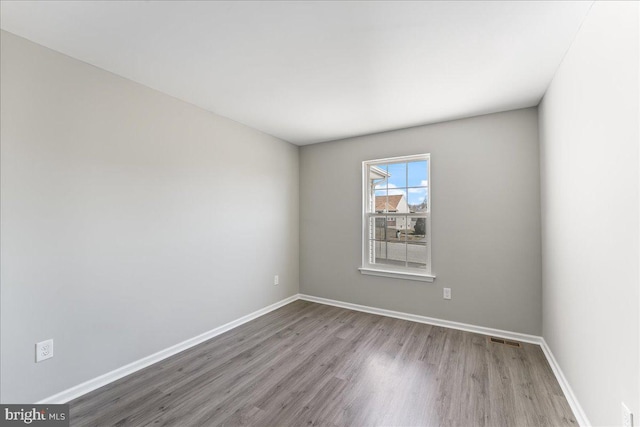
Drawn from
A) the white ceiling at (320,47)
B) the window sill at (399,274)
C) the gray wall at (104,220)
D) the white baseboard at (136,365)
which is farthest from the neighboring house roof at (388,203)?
the white baseboard at (136,365)

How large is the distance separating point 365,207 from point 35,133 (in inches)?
129

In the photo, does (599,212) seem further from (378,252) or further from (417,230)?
(378,252)

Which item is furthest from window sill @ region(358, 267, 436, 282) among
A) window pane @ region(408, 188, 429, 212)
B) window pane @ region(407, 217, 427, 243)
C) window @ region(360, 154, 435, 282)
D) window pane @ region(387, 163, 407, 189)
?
window pane @ region(387, 163, 407, 189)

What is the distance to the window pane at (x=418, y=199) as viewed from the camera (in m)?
3.38

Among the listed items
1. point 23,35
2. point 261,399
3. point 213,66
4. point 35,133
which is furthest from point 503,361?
point 23,35

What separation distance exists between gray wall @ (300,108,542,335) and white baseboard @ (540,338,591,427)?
0.37 meters

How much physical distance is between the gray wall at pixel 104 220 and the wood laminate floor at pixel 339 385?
0.34 m

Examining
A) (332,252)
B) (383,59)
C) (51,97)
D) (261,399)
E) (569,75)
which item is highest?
(383,59)

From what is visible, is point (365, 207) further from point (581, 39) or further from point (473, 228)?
point (581, 39)

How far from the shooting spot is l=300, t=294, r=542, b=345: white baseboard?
276cm

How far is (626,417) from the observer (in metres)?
1.15

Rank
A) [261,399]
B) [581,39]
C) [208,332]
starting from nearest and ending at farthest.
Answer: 1. [581,39]
2. [261,399]
3. [208,332]

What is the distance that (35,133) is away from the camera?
1772 millimetres

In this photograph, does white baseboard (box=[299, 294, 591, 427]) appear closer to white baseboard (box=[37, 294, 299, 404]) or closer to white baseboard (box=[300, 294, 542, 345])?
white baseboard (box=[300, 294, 542, 345])
